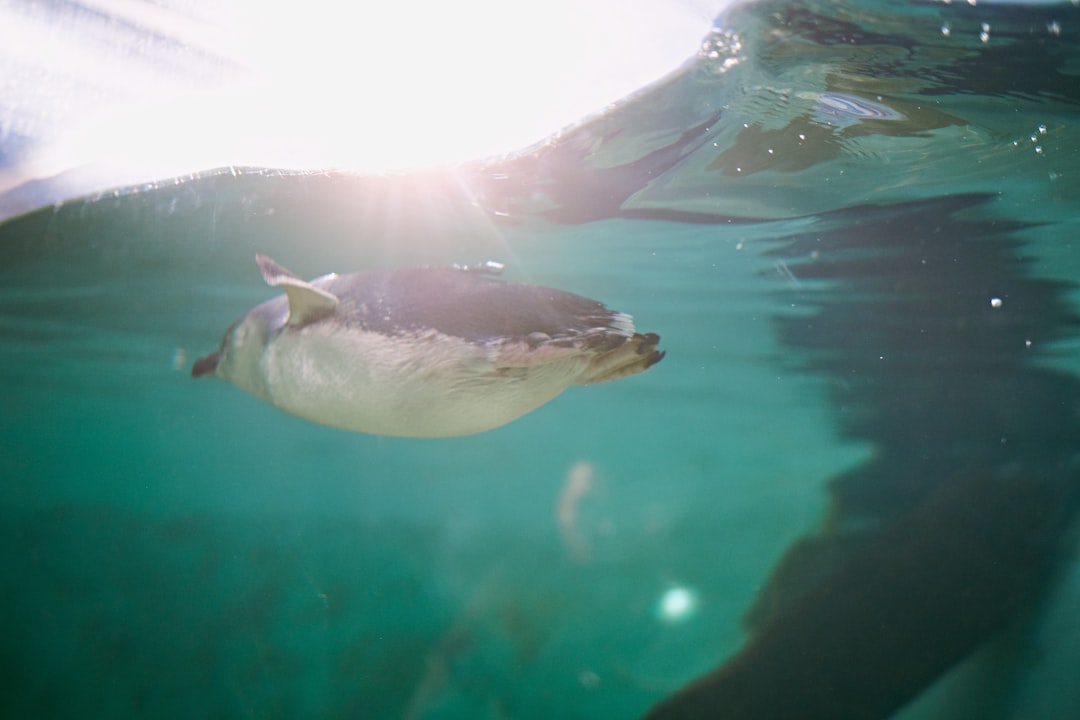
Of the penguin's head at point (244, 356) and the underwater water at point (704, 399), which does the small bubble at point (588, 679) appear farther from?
the penguin's head at point (244, 356)

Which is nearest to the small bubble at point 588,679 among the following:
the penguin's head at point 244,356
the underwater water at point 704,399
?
the underwater water at point 704,399

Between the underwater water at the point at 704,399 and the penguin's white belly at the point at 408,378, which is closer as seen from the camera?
the penguin's white belly at the point at 408,378

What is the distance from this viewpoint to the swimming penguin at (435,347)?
224 centimetres

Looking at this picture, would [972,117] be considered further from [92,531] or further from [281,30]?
[92,531]

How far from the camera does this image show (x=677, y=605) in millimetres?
10945

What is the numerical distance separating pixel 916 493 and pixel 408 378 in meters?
9.97

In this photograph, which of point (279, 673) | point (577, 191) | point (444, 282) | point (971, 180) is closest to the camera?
point (444, 282)

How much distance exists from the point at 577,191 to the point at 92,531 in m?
13.9

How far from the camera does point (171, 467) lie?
24094 millimetres

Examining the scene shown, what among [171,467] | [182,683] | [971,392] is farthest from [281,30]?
[171,467]

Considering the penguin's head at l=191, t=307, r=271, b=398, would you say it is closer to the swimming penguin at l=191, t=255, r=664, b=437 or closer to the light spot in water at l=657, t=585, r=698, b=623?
the swimming penguin at l=191, t=255, r=664, b=437

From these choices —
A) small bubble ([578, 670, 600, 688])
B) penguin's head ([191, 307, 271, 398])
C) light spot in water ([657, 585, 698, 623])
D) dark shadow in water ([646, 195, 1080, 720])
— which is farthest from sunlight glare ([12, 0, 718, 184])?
light spot in water ([657, 585, 698, 623])

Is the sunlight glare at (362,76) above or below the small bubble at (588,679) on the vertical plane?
above

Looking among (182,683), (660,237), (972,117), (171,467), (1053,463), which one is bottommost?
(171,467)
